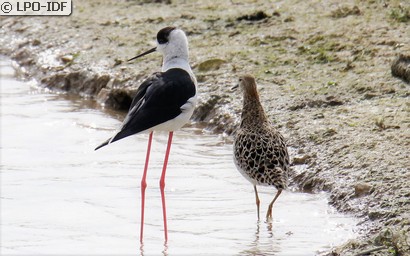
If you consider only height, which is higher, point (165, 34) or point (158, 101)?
point (165, 34)

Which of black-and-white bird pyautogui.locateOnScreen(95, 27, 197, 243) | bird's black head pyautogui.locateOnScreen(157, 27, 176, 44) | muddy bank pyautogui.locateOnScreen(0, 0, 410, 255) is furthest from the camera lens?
bird's black head pyautogui.locateOnScreen(157, 27, 176, 44)

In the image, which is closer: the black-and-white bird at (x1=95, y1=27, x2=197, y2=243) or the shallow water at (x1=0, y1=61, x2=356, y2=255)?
the shallow water at (x1=0, y1=61, x2=356, y2=255)

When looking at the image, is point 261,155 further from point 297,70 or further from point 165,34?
point 297,70

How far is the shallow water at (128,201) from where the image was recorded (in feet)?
20.2

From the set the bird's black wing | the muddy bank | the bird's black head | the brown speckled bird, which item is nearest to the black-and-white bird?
the bird's black wing

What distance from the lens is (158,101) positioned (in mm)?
6488

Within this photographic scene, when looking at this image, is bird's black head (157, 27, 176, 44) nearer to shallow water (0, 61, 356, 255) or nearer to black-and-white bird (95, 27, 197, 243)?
black-and-white bird (95, 27, 197, 243)

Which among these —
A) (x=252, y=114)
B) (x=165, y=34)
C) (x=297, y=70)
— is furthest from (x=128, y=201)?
(x=297, y=70)

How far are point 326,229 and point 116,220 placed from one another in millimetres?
1404

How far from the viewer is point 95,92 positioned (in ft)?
33.6

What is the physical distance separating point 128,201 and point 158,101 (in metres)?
0.98

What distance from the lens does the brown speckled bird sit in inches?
252

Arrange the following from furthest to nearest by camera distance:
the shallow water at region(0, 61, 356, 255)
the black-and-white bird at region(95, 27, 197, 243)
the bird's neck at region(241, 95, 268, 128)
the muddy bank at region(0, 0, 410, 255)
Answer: the bird's neck at region(241, 95, 268, 128), the muddy bank at region(0, 0, 410, 255), the black-and-white bird at region(95, 27, 197, 243), the shallow water at region(0, 61, 356, 255)

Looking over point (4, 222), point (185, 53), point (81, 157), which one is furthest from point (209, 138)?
point (4, 222)
